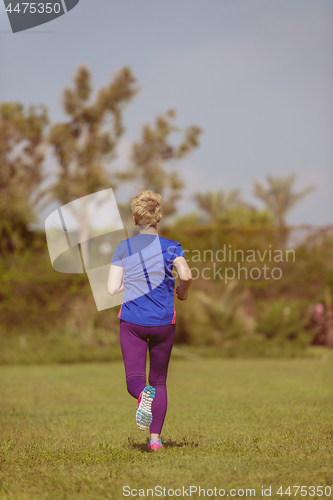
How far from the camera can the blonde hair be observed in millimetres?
4562

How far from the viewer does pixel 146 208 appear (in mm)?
4559

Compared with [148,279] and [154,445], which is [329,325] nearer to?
[154,445]

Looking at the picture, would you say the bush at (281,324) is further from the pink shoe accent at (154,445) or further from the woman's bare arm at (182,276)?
the woman's bare arm at (182,276)

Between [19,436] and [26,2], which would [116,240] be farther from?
[19,436]

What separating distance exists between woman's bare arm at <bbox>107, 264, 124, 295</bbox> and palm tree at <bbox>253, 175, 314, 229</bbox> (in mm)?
38501

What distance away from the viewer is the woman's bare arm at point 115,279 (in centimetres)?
446

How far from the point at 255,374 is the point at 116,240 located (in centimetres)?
1001

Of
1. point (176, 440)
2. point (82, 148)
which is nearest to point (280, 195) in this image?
point (82, 148)

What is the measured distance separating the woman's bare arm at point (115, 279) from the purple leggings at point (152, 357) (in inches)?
9.9

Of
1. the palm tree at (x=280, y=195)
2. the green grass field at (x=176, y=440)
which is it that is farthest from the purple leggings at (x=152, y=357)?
the palm tree at (x=280, y=195)

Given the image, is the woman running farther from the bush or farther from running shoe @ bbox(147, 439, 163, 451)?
the bush

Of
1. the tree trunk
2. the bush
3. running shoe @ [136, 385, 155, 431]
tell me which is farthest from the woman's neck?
the tree trunk

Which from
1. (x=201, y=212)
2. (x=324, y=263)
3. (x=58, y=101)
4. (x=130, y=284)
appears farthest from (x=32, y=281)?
(x=201, y=212)

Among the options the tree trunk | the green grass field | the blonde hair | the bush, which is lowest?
the tree trunk
